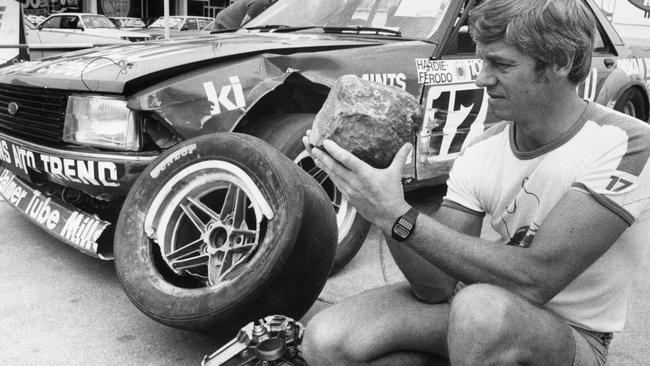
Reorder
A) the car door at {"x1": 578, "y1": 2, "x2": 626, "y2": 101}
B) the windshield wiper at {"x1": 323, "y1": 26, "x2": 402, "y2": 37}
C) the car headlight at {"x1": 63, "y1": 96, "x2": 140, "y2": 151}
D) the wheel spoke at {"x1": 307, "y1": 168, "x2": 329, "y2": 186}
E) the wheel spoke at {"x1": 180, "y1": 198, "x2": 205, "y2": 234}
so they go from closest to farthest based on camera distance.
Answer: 1. the wheel spoke at {"x1": 180, "y1": 198, "x2": 205, "y2": 234}
2. the car headlight at {"x1": 63, "y1": 96, "x2": 140, "y2": 151}
3. the wheel spoke at {"x1": 307, "y1": 168, "x2": 329, "y2": 186}
4. the windshield wiper at {"x1": 323, "y1": 26, "x2": 402, "y2": 37}
5. the car door at {"x1": 578, "y1": 2, "x2": 626, "y2": 101}

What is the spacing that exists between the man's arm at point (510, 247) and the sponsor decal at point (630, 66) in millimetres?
3808

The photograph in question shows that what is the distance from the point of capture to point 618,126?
5.61 feet

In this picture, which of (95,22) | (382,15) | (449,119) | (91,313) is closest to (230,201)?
(91,313)

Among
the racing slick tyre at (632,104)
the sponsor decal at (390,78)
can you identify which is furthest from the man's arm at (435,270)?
the racing slick tyre at (632,104)

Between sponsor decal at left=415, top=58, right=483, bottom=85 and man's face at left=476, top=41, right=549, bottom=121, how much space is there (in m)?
1.81

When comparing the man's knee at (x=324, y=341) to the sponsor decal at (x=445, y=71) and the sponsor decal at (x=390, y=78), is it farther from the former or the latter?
the sponsor decal at (x=445, y=71)

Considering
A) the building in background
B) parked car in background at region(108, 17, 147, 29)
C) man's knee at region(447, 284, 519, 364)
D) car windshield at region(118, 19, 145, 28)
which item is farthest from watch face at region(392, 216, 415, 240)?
the building in background

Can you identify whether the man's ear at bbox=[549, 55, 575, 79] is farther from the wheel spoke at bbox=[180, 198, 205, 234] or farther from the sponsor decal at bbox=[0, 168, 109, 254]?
the sponsor decal at bbox=[0, 168, 109, 254]

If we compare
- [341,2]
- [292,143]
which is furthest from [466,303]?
[341,2]

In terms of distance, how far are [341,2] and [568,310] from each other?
2658 mm

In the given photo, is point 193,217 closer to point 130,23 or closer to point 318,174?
point 318,174

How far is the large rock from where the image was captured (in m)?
1.84

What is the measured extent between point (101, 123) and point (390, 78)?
142 cm

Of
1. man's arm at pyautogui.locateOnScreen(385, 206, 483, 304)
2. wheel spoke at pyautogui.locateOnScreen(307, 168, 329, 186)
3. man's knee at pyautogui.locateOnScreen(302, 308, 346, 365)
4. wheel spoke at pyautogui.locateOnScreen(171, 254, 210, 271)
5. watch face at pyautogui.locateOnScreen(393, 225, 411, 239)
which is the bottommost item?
wheel spoke at pyautogui.locateOnScreen(171, 254, 210, 271)
